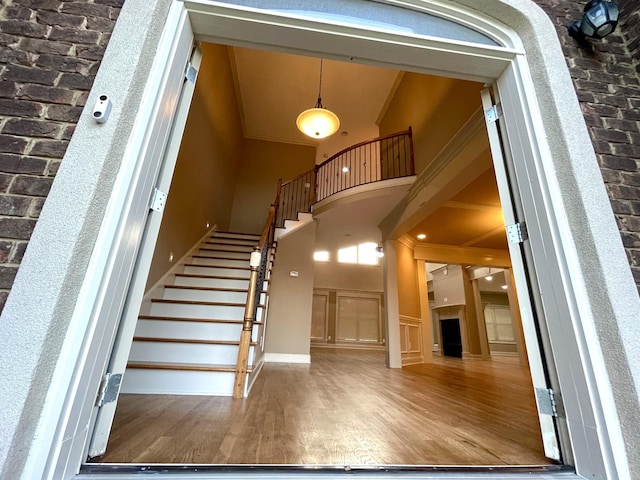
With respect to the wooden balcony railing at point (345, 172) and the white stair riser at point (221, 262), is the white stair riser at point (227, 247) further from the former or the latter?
the wooden balcony railing at point (345, 172)

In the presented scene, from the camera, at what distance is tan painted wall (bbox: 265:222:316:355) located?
543 centimetres

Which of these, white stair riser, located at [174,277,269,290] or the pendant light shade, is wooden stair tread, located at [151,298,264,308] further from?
the pendant light shade

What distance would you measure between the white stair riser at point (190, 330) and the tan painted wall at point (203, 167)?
1.81ft

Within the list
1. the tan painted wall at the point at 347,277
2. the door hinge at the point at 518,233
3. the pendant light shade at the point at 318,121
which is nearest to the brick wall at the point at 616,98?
the door hinge at the point at 518,233

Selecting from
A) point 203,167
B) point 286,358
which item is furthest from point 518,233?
point 286,358

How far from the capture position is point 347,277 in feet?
32.2

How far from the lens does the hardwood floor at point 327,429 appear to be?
1.27m

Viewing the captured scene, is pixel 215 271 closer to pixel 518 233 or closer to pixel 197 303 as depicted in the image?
pixel 197 303

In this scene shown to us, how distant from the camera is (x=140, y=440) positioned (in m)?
1.39

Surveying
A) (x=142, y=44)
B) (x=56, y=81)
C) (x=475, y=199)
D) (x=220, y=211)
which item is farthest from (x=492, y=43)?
(x=220, y=211)

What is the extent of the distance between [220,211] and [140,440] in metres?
5.66

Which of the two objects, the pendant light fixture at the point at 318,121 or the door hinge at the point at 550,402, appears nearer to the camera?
the door hinge at the point at 550,402

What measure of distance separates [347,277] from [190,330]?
7134 millimetres

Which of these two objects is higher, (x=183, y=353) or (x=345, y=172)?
(x=345, y=172)
